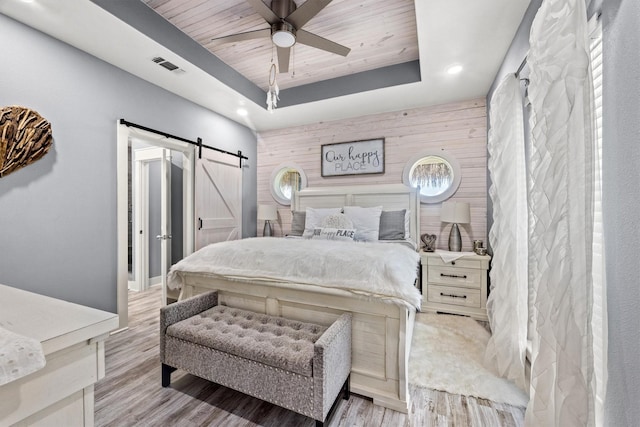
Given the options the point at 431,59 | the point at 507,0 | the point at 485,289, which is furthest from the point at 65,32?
the point at 485,289

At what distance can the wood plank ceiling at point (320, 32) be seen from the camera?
2.30 meters

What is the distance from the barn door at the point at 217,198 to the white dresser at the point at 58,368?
298cm

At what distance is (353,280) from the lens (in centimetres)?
188

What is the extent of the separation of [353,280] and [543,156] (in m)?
1.22

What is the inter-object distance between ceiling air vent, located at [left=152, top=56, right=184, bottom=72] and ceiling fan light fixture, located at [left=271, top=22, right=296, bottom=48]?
125 centimetres

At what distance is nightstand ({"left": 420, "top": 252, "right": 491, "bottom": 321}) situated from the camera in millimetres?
3039

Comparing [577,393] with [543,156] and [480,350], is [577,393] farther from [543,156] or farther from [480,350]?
[480,350]

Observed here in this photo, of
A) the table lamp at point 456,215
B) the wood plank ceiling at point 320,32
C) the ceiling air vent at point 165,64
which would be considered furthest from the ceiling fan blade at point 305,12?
the table lamp at point 456,215

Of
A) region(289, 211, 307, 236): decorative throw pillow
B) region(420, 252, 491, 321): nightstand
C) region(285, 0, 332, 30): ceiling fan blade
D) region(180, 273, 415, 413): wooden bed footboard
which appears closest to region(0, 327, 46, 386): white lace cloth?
region(180, 273, 415, 413): wooden bed footboard

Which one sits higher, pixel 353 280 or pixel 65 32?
pixel 65 32

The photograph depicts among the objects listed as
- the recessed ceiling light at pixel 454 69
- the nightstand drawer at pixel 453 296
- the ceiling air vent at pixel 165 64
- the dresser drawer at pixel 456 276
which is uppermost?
the recessed ceiling light at pixel 454 69

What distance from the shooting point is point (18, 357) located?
55cm

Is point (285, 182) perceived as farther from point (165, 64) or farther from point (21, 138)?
point (21, 138)

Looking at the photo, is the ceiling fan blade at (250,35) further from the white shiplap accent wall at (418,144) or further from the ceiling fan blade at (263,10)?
the white shiplap accent wall at (418,144)
